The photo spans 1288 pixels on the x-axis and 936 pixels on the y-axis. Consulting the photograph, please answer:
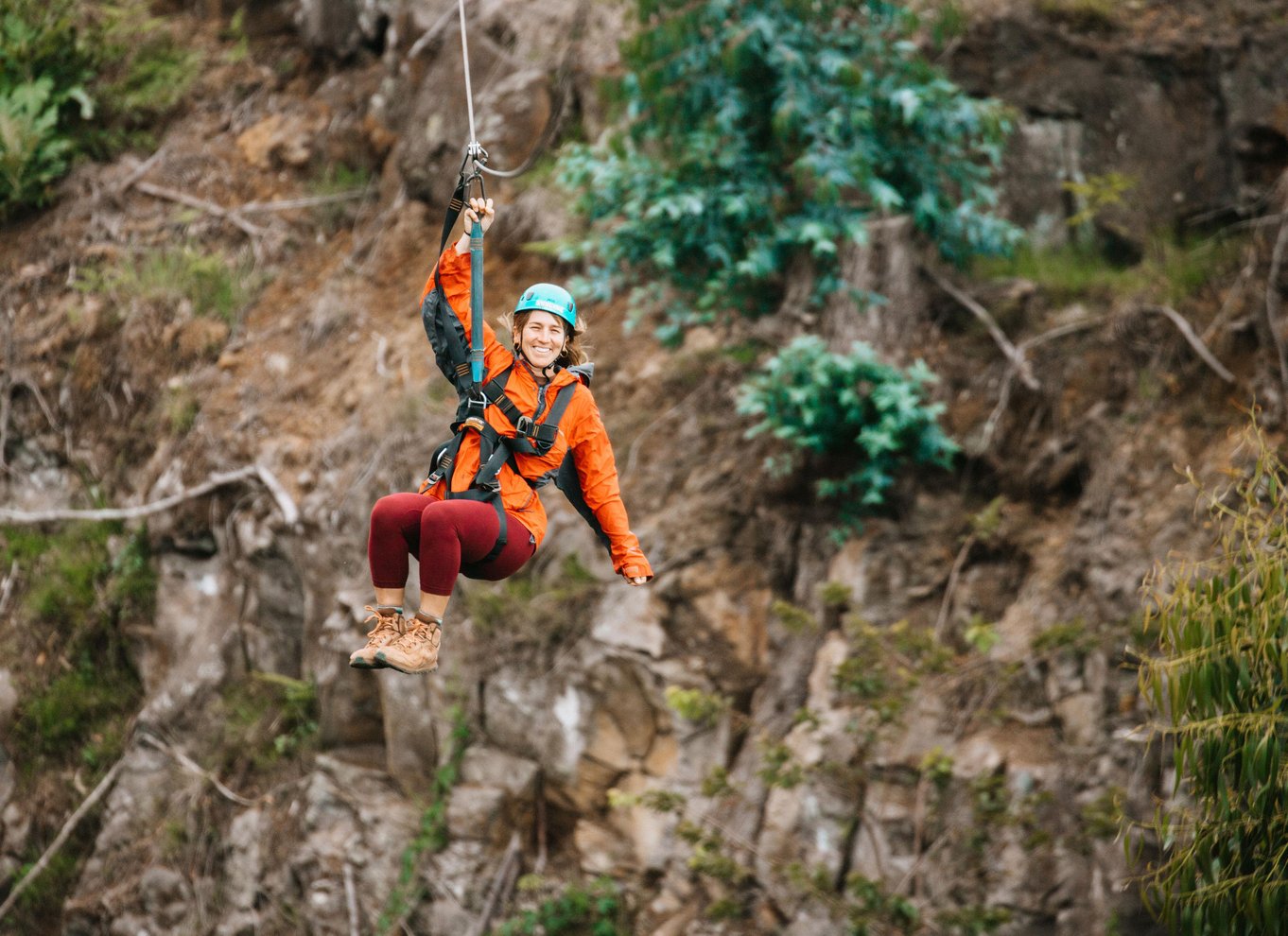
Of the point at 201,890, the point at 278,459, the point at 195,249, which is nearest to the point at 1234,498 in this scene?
the point at 278,459

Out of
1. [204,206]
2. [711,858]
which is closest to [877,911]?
[711,858]

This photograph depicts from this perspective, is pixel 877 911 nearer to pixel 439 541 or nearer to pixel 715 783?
pixel 715 783

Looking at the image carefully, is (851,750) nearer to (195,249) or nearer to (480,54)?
(480,54)

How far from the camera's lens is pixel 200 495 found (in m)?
12.9

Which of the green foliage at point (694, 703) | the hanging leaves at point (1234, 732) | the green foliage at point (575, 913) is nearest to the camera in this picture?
the hanging leaves at point (1234, 732)

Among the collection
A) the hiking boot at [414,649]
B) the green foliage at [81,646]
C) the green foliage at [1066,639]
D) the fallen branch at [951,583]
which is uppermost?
the green foliage at [81,646]

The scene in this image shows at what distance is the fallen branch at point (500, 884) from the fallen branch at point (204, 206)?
6925mm

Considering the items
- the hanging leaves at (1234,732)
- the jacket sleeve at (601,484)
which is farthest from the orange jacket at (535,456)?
the hanging leaves at (1234,732)

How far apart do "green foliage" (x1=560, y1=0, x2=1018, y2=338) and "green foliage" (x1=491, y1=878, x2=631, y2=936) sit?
417 cm

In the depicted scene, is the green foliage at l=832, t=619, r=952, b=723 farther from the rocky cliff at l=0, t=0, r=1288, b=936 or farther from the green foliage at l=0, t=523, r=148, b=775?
the green foliage at l=0, t=523, r=148, b=775

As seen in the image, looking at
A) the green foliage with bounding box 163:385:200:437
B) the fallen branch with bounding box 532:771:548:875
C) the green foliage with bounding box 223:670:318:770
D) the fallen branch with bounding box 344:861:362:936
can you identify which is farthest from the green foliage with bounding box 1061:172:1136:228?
the green foliage with bounding box 163:385:200:437

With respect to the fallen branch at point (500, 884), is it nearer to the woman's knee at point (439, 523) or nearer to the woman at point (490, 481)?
the woman at point (490, 481)

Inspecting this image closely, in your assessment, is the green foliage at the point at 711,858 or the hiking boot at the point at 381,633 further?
the green foliage at the point at 711,858

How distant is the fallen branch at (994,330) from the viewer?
10.1 meters
